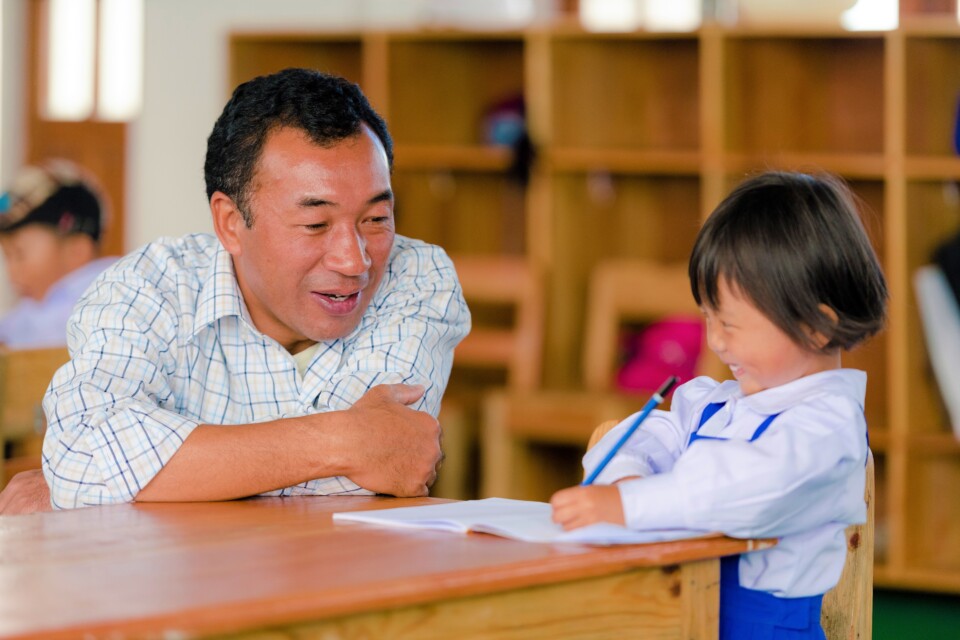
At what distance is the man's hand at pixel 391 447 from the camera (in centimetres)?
159

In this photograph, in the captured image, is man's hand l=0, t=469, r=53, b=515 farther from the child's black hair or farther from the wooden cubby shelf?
the wooden cubby shelf

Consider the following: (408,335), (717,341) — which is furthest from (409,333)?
(717,341)

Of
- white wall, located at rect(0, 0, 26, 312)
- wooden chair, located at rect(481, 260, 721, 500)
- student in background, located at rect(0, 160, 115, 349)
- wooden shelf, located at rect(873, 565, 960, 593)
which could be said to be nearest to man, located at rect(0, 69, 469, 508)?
student in background, located at rect(0, 160, 115, 349)

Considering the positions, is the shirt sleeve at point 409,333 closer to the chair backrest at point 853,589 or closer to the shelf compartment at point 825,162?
the chair backrest at point 853,589

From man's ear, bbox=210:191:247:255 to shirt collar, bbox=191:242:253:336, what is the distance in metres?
0.03

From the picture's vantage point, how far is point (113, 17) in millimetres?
6285

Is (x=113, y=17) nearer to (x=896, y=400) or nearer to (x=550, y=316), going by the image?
(x=550, y=316)

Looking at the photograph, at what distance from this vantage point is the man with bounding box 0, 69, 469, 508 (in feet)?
5.19

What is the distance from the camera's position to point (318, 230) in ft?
5.76

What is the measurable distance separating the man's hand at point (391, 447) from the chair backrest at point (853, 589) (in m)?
0.48

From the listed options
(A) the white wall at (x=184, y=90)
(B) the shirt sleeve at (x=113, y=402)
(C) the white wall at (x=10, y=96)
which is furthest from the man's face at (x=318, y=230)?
(C) the white wall at (x=10, y=96)

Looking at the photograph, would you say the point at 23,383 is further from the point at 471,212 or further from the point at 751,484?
the point at 471,212

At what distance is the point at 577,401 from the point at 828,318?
2.64m

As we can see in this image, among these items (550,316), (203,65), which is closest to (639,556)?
(550,316)
